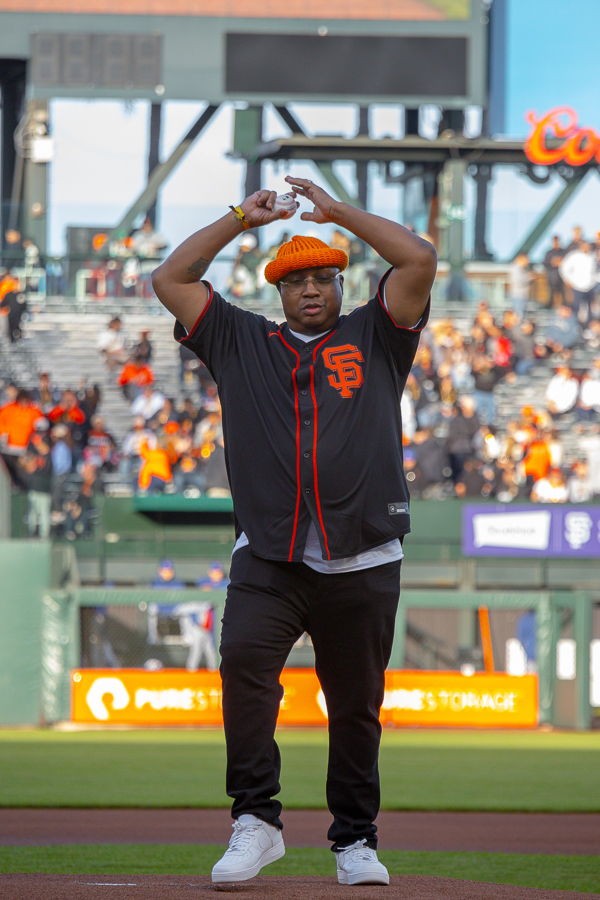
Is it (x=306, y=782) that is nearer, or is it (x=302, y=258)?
(x=302, y=258)

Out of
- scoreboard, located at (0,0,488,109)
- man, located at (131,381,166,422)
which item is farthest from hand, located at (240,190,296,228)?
scoreboard, located at (0,0,488,109)

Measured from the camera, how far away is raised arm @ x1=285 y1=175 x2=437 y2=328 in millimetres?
3900

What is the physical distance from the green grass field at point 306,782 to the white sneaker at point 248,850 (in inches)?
52.2

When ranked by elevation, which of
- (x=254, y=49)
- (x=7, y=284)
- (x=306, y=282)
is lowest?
(x=306, y=282)

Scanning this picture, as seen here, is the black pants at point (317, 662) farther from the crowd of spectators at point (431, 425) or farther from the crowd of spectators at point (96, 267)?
the crowd of spectators at point (96, 267)

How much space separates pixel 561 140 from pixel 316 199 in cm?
2173

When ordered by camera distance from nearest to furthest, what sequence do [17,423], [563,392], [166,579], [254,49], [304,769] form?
[304,769] < [166,579] < [17,423] < [563,392] < [254,49]

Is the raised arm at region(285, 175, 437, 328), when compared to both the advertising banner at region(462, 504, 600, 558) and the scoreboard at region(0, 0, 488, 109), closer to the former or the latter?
the advertising banner at region(462, 504, 600, 558)

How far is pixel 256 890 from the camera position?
377 centimetres

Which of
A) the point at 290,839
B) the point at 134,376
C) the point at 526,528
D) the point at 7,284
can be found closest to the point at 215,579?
the point at 526,528

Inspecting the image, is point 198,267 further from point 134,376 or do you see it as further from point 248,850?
point 134,376

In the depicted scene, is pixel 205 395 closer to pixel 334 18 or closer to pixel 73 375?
pixel 73 375

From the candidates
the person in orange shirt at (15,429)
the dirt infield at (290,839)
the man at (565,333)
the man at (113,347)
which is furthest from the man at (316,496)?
the man at (565,333)

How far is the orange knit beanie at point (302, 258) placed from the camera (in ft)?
13.0
